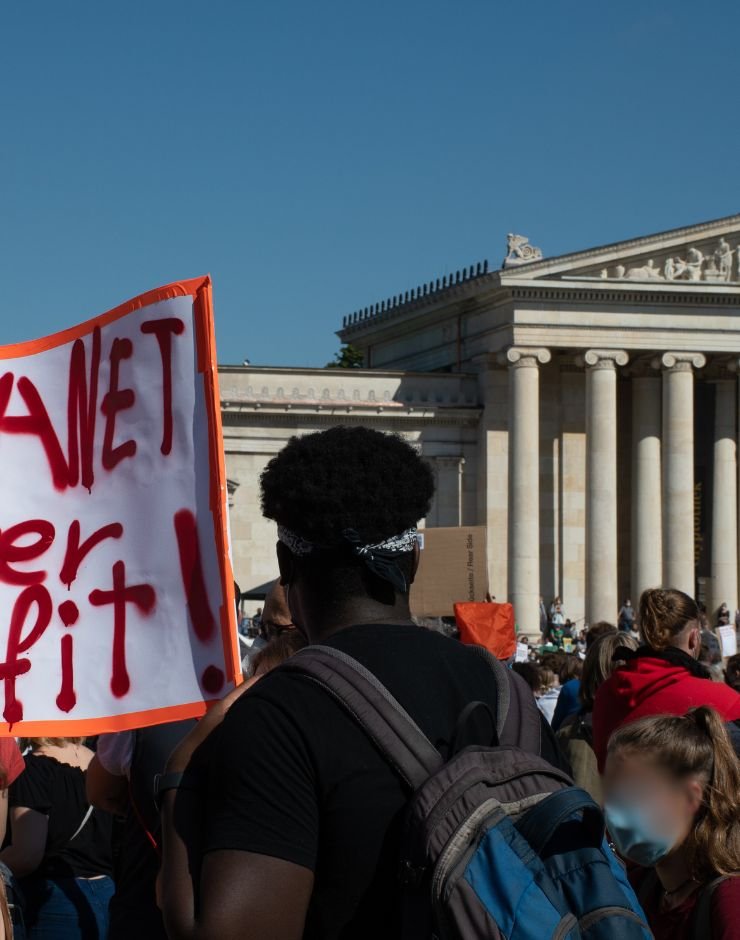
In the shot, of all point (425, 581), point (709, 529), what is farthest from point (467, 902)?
point (709, 529)

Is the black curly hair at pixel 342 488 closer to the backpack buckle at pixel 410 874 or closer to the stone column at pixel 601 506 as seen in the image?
the backpack buckle at pixel 410 874

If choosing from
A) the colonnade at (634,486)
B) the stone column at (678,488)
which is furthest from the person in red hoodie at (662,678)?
the stone column at (678,488)

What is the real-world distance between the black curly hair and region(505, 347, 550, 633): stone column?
146ft

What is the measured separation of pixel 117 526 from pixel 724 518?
4773cm

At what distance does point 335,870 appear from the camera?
347 centimetres

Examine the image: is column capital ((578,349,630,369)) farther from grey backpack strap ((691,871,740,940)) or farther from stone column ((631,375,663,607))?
grey backpack strap ((691,871,740,940))

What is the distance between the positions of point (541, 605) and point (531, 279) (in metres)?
10.1

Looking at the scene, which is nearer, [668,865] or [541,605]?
[668,865]

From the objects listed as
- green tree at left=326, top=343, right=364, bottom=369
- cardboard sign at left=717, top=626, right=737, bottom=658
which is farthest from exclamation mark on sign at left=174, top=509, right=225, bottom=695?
green tree at left=326, top=343, right=364, bottom=369

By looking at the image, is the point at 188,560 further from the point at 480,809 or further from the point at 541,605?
the point at 541,605

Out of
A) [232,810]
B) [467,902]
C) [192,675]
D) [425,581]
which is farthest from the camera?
[425,581]

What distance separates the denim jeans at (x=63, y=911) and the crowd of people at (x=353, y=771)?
195 centimetres

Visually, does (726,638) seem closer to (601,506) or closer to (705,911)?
(601,506)

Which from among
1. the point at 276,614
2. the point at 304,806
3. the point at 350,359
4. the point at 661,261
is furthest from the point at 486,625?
the point at 350,359
